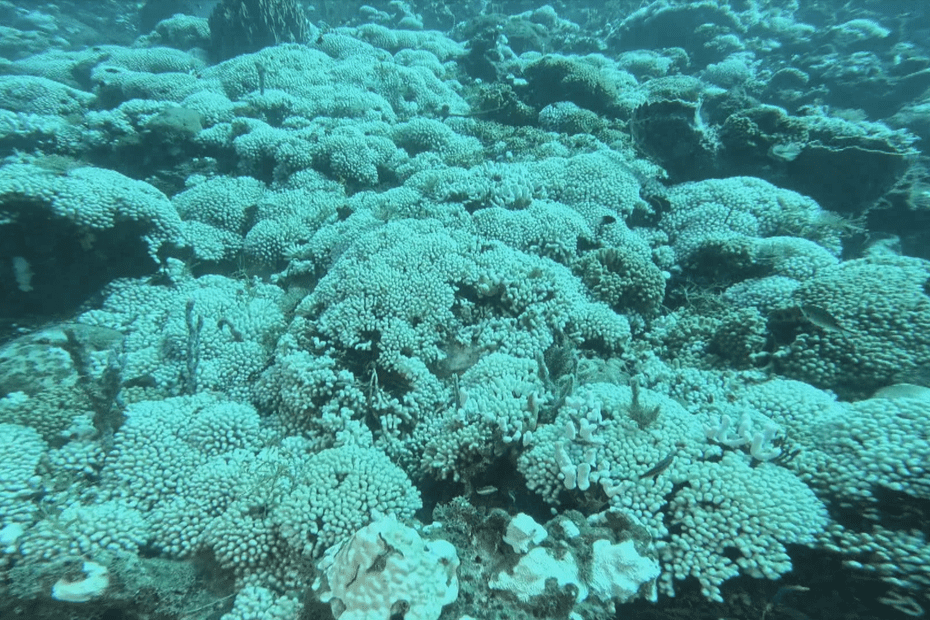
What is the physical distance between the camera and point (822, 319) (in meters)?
4.64

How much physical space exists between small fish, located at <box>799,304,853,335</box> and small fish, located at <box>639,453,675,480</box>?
2.79m

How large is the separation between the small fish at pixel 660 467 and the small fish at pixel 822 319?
9.16 feet

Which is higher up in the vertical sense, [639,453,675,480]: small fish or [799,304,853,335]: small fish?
[799,304,853,335]: small fish

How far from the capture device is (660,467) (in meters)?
3.33

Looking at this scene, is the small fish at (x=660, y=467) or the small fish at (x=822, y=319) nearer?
the small fish at (x=660, y=467)

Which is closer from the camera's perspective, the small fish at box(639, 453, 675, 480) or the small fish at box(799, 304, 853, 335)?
the small fish at box(639, 453, 675, 480)

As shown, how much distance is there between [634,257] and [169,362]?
637cm

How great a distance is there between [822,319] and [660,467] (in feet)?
10.0

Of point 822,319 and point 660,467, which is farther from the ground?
point 822,319

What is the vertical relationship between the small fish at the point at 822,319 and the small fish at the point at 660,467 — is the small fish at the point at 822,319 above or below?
above

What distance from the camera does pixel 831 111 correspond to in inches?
522

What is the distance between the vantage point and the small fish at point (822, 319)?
178 inches

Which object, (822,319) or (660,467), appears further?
(822,319)

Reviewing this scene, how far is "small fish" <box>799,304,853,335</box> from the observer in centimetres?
453
